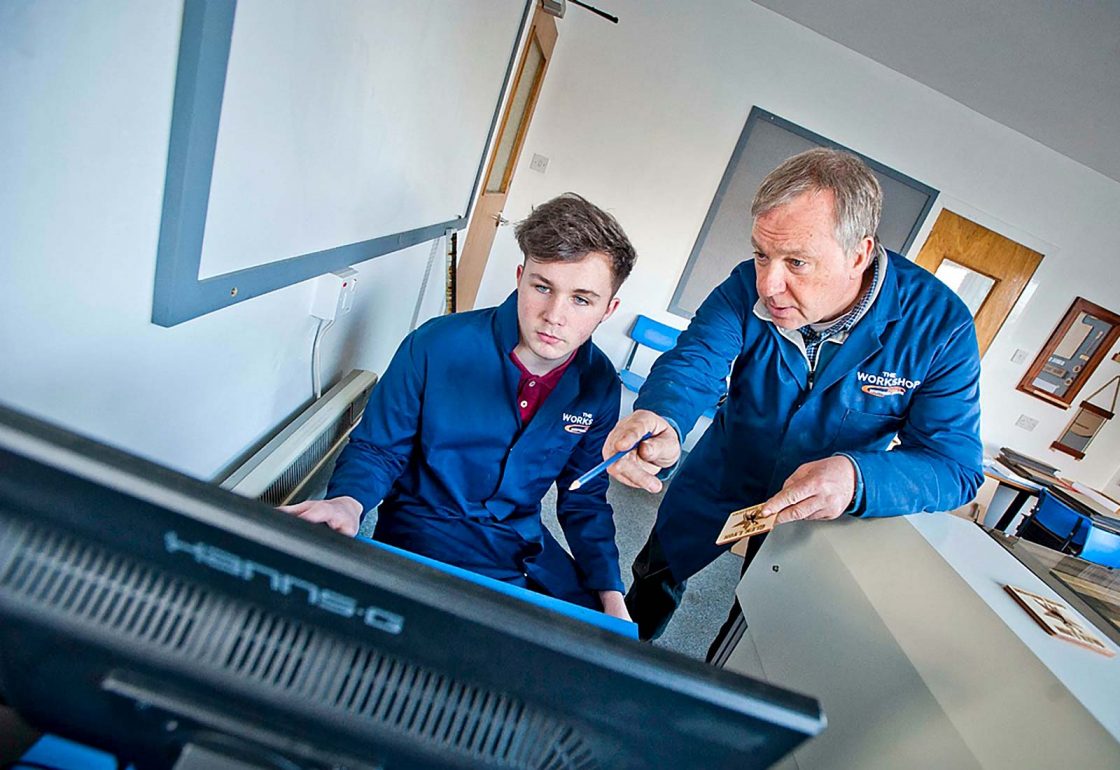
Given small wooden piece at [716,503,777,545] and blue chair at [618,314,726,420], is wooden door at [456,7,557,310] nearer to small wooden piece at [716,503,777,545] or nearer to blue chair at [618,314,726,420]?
blue chair at [618,314,726,420]

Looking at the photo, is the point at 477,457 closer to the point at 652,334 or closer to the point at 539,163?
the point at 652,334

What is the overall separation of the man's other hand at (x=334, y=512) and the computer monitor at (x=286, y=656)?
456 millimetres

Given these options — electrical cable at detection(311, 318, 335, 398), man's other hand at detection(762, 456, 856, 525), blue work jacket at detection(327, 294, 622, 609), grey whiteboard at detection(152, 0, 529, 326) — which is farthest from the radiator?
man's other hand at detection(762, 456, 856, 525)

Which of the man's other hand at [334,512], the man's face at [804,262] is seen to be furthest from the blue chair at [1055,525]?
the man's other hand at [334,512]

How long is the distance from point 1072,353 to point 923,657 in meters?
5.09

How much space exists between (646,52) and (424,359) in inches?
129

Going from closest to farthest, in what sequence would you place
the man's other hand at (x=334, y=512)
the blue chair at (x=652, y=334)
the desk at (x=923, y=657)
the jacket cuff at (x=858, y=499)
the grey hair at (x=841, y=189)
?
1. the desk at (x=923, y=657)
2. the man's other hand at (x=334, y=512)
3. the jacket cuff at (x=858, y=499)
4. the grey hair at (x=841, y=189)
5. the blue chair at (x=652, y=334)

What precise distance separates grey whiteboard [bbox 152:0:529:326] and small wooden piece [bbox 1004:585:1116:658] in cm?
111

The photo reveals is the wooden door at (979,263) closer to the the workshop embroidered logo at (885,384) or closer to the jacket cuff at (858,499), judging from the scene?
the the workshop embroidered logo at (885,384)

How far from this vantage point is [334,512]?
851 mm

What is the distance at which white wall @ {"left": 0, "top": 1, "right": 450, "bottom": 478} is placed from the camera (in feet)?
1.68

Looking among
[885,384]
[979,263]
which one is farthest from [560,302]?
[979,263]

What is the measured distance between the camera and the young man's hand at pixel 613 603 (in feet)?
3.69

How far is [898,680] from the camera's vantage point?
62 cm
